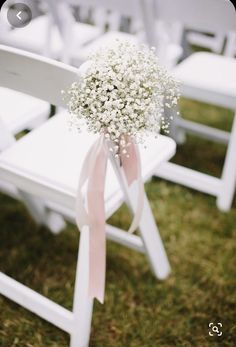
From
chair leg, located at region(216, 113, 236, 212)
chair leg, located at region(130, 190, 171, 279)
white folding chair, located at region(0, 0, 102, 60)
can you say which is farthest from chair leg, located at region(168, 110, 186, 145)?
chair leg, located at region(130, 190, 171, 279)

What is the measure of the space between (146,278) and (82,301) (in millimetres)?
583

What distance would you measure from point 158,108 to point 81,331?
2.83 ft

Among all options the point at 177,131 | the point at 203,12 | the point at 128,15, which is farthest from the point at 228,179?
the point at 128,15

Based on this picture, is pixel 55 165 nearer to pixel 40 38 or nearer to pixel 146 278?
pixel 146 278

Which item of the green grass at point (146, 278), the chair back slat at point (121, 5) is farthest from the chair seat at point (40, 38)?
the green grass at point (146, 278)

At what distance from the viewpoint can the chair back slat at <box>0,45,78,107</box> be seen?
1.13 m

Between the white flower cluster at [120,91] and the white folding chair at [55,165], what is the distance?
62mm

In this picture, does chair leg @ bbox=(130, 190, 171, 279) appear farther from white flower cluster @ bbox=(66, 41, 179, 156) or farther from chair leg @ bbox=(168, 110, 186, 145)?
chair leg @ bbox=(168, 110, 186, 145)

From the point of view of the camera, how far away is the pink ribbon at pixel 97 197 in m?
1.25

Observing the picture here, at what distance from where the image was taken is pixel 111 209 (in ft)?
4.56

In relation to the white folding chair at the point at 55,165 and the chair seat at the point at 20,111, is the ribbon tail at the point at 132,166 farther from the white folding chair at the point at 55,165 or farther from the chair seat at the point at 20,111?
the chair seat at the point at 20,111

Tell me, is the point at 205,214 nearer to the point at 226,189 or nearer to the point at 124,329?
the point at 226,189

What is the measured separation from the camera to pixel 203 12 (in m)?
1.94

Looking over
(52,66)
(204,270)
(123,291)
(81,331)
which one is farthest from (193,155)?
(52,66)
